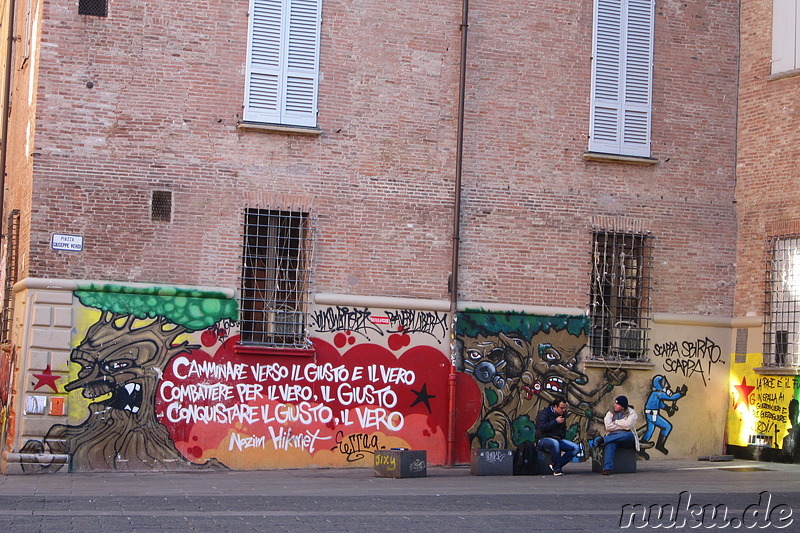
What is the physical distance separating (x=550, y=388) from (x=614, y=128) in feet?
14.3

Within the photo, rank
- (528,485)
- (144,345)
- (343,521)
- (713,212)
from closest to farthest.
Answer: (343,521), (528,485), (144,345), (713,212)

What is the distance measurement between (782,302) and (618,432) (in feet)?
12.6

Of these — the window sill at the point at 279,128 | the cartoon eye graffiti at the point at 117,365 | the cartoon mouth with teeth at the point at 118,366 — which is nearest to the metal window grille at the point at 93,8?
the window sill at the point at 279,128

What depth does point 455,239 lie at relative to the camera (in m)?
18.4

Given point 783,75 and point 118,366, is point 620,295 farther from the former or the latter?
point 118,366

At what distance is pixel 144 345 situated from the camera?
17062 mm

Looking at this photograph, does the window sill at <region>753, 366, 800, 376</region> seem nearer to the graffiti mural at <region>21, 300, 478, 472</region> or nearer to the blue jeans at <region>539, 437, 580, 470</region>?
the blue jeans at <region>539, 437, 580, 470</region>

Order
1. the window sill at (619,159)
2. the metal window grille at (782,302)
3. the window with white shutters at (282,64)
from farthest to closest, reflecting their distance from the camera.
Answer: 1. the window sill at (619,159)
2. the metal window grille at (782,302)
3. the window with white shutters at (282,64)

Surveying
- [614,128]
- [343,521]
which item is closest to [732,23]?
[614,128]

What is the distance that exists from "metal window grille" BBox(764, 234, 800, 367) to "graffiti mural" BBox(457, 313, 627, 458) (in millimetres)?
2427

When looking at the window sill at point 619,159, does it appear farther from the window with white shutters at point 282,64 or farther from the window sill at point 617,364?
the window with white shutters at point 282,64

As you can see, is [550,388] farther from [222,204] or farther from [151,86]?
[151,86]

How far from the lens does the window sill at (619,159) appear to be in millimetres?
19203

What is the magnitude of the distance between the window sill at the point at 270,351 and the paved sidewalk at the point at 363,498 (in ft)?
5.67
